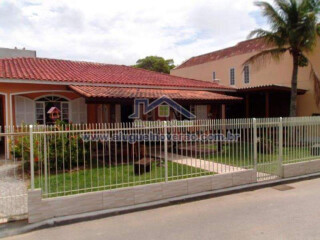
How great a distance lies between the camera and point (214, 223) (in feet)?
15.4

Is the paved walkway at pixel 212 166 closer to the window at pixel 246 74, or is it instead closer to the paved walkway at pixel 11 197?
the paved walkway at pixel 11 197

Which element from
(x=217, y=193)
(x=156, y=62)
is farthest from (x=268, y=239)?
(x=156, y=62)

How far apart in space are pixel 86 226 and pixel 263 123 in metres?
5.29

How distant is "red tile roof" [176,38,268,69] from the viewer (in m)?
19.8

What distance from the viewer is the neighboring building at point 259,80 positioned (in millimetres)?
16609

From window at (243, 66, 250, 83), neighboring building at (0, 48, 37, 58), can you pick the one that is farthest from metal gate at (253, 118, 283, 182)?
neighboring building at (0, 48, 37, 58)

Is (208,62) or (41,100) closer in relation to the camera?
(41,100)

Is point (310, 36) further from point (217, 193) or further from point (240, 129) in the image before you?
point (217, 193)

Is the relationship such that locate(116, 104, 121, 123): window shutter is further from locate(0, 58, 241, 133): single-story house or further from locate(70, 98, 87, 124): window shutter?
locate(70, 98, 87, 124): window shutter

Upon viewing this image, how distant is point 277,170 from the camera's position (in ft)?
25.7

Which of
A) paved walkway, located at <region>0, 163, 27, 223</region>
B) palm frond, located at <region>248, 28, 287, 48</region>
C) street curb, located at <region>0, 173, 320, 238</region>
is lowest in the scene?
street curb, located at <region>0, 173, 320, 238</region>

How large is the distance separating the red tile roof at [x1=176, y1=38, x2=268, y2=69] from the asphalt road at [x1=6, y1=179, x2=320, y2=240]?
14.4 meters

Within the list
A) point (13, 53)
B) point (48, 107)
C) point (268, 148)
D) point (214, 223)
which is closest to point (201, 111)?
point (48, 107)

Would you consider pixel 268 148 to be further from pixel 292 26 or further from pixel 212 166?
pixel 292 26
